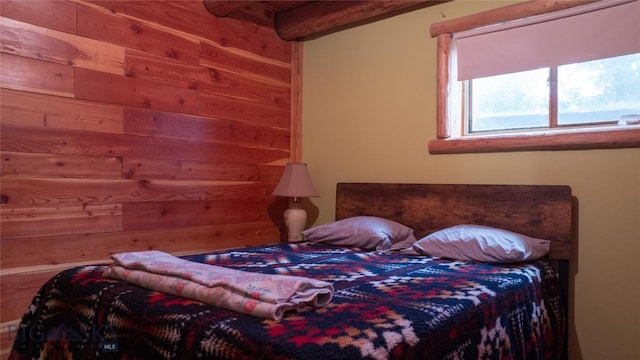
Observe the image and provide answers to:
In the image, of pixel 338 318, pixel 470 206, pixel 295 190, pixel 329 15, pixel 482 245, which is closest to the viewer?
pixel 338 318

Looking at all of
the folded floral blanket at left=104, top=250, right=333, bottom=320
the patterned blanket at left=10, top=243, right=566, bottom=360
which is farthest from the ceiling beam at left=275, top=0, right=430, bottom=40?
the folded floral blanket at left=104, top=250, right=333, bottom=320

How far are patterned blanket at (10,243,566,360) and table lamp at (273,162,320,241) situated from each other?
97 centimetres

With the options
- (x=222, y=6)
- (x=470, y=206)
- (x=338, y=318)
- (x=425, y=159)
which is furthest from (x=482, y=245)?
(x=222, y=6)

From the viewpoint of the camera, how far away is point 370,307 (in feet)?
4.50

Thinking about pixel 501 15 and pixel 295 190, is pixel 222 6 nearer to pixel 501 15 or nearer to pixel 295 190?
pixel 295 190

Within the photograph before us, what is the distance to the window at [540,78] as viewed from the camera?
2.32 meters

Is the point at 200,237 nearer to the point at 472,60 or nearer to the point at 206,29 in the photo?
the point at 206,29

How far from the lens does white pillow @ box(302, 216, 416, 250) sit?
2.66 m

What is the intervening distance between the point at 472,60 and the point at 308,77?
1.43 m

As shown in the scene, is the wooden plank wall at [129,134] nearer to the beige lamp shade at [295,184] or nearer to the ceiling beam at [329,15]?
the ceiling beam at [329,15]

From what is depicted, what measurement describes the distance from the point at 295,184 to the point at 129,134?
45.9 inches

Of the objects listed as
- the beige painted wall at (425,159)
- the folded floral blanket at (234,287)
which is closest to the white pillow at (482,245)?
the beige painted wall at (425,159)

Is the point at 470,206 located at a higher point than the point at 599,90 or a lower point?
lower

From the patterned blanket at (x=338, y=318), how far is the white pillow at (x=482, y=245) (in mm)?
72
